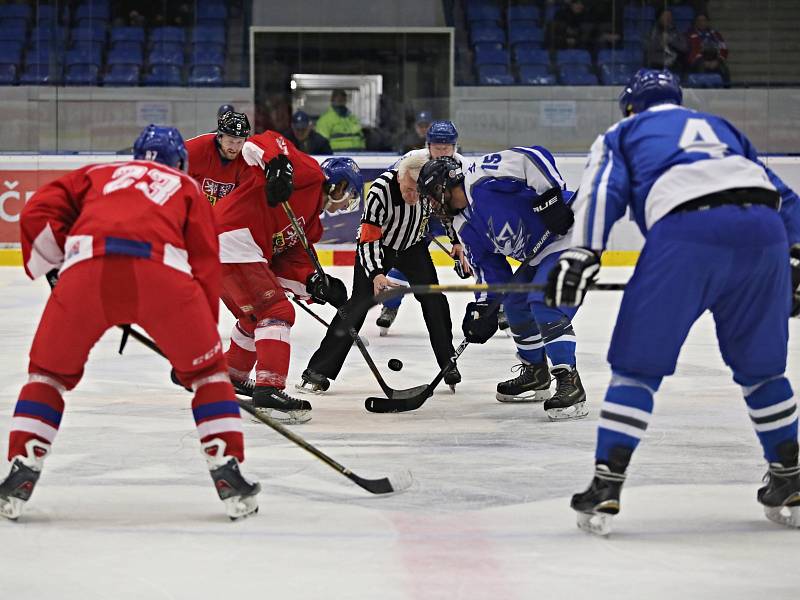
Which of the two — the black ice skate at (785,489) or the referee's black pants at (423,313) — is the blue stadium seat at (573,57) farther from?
the black ice skate at (785,489)

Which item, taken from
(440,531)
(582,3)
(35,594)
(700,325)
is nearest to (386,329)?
(700,325)

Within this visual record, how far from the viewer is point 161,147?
2922mm

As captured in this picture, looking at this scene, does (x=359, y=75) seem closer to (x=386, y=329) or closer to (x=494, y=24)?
(x=494, y=24)

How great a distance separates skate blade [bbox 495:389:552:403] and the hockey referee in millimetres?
253

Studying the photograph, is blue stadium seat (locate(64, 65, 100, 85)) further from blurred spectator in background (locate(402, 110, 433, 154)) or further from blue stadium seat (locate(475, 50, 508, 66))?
blue stadium seat (locate(475, 50, 508, 66))

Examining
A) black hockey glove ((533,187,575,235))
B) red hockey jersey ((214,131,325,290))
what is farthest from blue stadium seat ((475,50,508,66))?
black hockey glove ((533,187,575,235))

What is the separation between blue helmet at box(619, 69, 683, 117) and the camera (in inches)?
113

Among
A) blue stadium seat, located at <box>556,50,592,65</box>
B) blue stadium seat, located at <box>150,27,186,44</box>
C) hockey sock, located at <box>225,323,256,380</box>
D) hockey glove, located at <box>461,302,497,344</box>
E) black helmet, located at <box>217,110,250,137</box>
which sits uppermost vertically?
blue stadium seat, located at <box>150,27,186,44</box>

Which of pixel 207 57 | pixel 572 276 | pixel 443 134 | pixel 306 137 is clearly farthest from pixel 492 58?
pixel 572 276

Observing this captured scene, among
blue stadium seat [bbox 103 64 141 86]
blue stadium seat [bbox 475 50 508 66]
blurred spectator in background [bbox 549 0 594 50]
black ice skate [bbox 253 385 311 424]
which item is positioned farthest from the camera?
blurred spectator in background [bbox 549 0 594 50]

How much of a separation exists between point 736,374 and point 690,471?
0.70 meters

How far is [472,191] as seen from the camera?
13.9ft

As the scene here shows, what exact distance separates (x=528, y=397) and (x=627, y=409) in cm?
189

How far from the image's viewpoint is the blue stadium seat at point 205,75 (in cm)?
966
